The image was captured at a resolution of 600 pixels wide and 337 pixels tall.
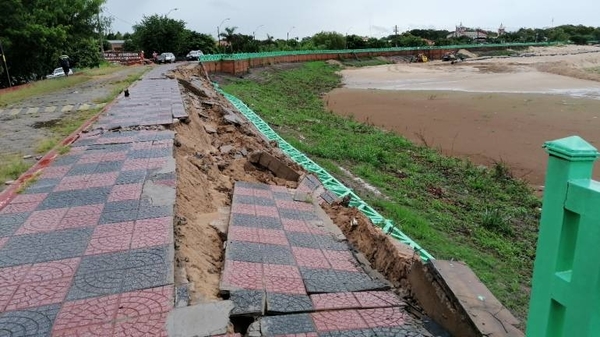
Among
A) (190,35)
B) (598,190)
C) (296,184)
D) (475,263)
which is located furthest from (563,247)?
(190,35)

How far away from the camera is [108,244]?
3.91 meters

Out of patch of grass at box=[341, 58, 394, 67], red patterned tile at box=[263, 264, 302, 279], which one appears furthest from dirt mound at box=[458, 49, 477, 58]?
red patterned tile at box=[263, 264, 302, 279]

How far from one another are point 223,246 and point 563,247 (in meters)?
3.16

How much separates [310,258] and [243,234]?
0.72 m

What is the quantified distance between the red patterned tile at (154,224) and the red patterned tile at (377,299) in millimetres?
1763

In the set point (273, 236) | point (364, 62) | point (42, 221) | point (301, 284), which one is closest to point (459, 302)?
point (301, 284)

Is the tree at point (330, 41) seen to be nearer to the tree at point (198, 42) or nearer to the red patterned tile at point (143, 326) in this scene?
the tree at point (198, 42)

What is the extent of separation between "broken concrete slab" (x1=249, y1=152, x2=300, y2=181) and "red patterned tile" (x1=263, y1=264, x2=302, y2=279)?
3.80 m

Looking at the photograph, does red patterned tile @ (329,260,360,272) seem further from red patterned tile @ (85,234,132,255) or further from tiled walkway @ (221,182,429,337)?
red patterned tile @ (85,234,132,255)

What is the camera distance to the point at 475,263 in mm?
6602

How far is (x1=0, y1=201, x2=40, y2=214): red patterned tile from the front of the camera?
471 centimetres

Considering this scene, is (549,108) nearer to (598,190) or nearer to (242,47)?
(598,190)

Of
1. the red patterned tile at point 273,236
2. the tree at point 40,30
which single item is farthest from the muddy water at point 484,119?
the tree at point 40,30

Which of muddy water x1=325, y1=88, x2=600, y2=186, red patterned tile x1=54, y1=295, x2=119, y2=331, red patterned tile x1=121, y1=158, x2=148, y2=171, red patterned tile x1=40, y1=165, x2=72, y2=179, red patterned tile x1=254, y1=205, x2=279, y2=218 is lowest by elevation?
muddy water x1=325, y1=88, x2=600, y2=186
